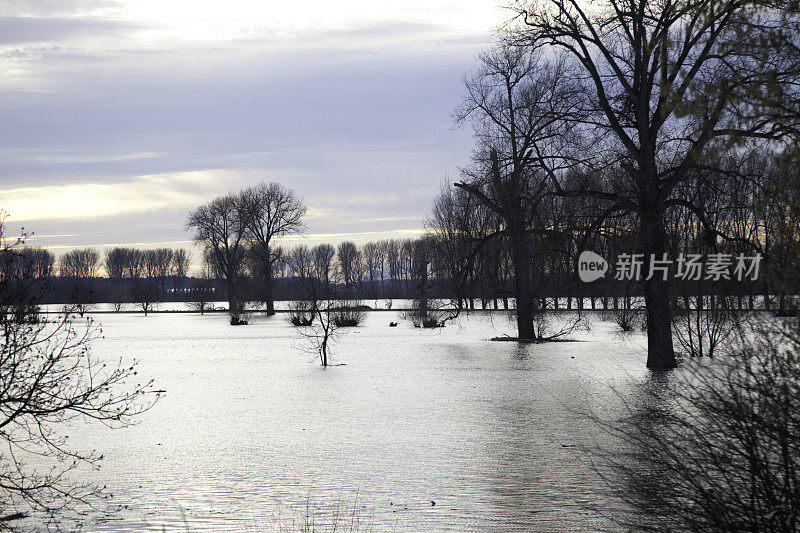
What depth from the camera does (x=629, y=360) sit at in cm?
2538

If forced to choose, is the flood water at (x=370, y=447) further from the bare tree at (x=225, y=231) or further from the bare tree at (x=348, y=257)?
the bare tree at (x=348, y=257)

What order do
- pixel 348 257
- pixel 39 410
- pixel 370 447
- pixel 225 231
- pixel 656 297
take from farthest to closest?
pixel 348 257 < pixel 225 231 < pixel 656 297 < pixel 370 447 < pixel 39 410

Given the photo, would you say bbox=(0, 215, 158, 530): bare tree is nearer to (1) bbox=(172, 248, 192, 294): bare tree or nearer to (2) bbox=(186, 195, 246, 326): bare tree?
(2) bbox=(186, 195, 246, 326): bare tree

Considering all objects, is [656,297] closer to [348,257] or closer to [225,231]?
[225,231]

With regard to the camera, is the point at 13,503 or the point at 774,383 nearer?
the point at 774,383

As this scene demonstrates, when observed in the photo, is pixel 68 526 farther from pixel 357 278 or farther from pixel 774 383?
pixel 357 278

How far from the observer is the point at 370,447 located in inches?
488

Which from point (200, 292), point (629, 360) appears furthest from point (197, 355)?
point (200, 292)

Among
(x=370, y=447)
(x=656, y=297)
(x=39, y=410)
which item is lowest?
(x=370, y=447)

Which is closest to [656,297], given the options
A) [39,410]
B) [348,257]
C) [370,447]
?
[370,447]

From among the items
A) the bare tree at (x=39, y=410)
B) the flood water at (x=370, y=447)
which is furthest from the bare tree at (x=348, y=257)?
the bare tree at (x=39, y=410)

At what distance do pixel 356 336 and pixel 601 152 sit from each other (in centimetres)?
2421

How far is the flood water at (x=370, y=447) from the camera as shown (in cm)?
855

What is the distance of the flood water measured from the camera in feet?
28.0
